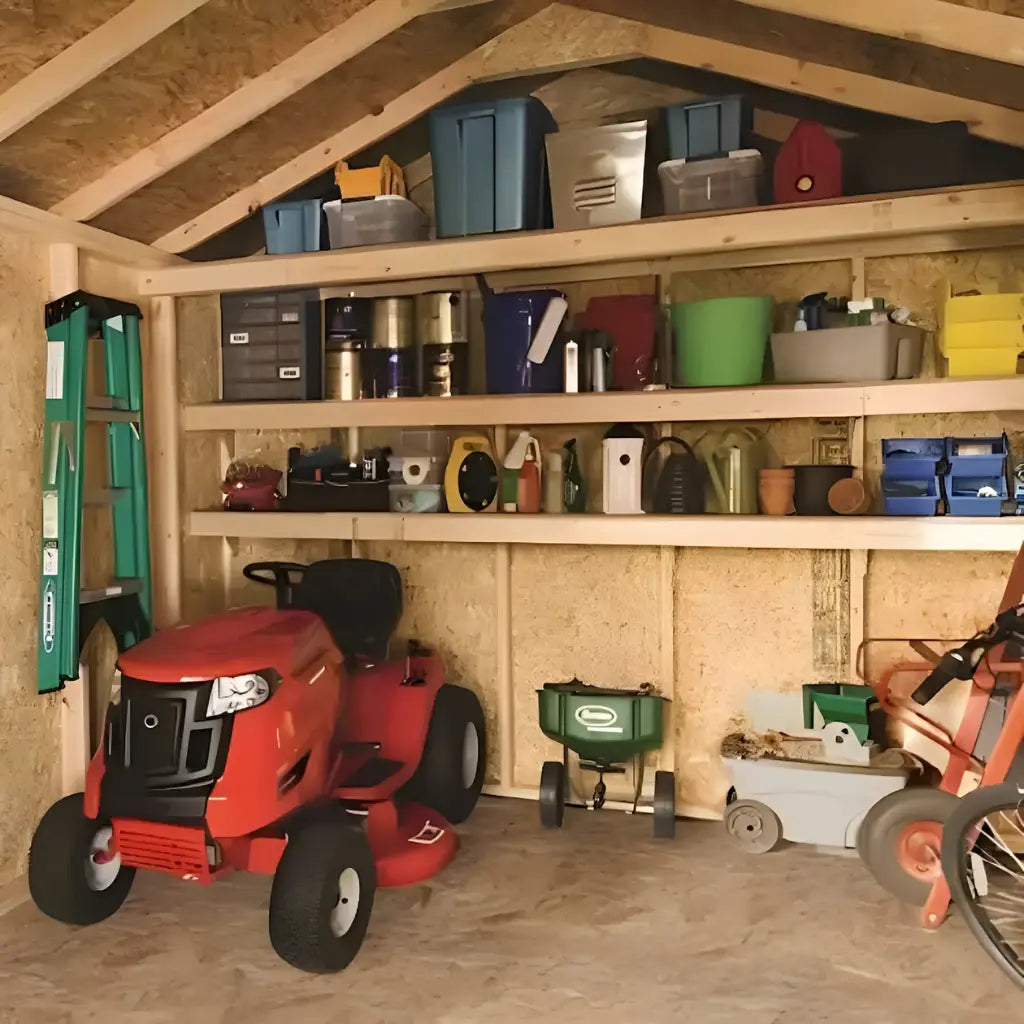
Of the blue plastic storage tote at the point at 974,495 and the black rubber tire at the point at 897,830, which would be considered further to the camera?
the blue plastic storage tote at the point at 974,495

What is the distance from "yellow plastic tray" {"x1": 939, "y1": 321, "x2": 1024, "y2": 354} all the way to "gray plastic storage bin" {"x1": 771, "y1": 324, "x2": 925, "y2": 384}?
0.40 ft

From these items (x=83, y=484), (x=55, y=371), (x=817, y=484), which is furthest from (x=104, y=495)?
(x=817, y=484)

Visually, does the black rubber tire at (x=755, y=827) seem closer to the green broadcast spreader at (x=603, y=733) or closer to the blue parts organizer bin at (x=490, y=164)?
the green broadcast spreader at (x=603, y=733)

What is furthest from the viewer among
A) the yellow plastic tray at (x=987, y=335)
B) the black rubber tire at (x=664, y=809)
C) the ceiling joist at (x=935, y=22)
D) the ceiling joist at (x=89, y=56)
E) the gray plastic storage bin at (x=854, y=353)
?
the black rubber tire at (x=664, y=809)

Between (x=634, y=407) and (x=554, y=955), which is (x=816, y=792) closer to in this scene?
(x=554, y=955)

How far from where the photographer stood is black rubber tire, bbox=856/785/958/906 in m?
2.55

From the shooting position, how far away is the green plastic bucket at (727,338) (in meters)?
2.88

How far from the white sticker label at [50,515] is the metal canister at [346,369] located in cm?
99

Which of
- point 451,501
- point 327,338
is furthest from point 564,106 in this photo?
point 451,501

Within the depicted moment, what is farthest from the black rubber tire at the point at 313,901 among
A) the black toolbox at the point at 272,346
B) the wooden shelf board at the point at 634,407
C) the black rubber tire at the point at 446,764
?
the black toolbox at the point at 272,346

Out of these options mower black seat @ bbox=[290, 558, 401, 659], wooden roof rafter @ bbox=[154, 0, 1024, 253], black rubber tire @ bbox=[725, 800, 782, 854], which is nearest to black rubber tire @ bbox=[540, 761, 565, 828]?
black rubber tire @ bbox=[725, 800, 782, 854]

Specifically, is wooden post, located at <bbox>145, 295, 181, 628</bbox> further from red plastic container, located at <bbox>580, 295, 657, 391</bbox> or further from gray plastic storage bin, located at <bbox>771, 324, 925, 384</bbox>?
gray plastic storage bin, located at <bbox>771, 324, 925, 384</bbox>

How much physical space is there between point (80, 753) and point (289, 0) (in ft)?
7.40

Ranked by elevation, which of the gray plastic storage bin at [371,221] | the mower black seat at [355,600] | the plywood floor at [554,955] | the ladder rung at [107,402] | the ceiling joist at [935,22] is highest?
the ceiling joist at [935,22]
